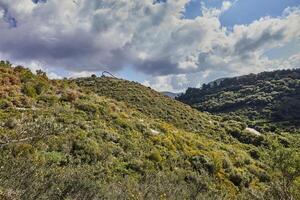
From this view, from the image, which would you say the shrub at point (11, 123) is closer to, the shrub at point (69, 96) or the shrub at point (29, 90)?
the shrub at point (29, 90)

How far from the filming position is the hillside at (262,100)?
90975 mm

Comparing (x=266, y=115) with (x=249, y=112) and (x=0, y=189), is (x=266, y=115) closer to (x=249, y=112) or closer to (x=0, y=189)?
(x=249, y=112)

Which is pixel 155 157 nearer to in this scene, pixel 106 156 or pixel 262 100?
pixel 106 156

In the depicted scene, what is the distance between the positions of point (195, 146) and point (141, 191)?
20480 millimetres

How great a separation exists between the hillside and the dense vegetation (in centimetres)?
4522

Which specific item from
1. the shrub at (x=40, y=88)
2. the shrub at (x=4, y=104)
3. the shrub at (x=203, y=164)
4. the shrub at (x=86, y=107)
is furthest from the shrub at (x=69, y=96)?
the shrub at (x=203, y=164)

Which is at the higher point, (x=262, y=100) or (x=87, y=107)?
(x=262, y=100)

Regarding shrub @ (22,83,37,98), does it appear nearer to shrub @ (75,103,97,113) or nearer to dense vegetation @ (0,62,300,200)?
dense vegetation @ (0,62,300,200)

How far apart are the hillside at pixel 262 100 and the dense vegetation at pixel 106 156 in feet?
148

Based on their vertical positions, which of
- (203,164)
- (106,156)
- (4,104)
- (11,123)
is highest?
(4,104)

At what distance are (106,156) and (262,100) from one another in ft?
295

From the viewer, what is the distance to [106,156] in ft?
68.1

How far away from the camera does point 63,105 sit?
92.9 feet

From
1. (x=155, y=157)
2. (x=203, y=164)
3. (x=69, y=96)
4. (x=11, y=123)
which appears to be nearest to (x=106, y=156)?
(x=155, y=157)
